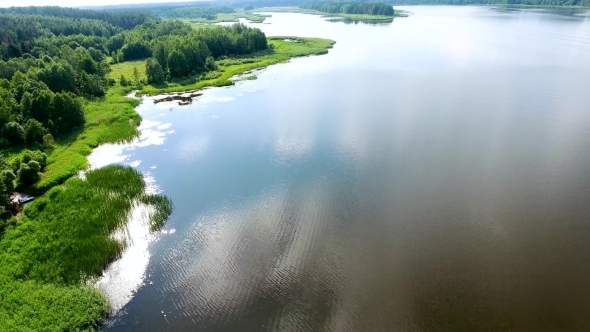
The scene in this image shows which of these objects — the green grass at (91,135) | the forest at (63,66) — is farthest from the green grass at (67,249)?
the forest at (63,66)

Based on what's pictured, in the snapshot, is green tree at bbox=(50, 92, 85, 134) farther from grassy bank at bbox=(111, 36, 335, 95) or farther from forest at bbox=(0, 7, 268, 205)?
grassy bank at bbox=(111, 36, 335, 95)

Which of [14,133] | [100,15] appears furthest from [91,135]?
[100,15]

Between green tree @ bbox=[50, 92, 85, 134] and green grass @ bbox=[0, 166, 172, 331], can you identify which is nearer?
green grass @ bbox=[0, 166, 172, 331]

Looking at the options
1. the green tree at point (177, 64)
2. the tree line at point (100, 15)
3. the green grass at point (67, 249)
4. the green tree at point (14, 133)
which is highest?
the tree line at point (100, 15)

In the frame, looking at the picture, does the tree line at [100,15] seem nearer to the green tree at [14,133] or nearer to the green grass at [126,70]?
the green grass at [126,70]

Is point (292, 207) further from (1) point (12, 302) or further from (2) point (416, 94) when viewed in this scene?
(2) point (416, 94)

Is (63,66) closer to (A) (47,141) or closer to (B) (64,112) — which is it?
(B) (64,112)

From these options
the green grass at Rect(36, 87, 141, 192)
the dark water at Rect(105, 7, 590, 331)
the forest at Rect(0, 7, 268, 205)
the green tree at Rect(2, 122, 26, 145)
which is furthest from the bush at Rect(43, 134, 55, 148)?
the dark water at Rect(105, 7, 590, 331)
